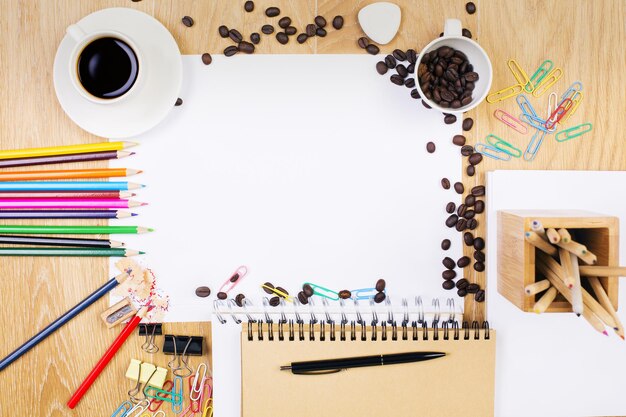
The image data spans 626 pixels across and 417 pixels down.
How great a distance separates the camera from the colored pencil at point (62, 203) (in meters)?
0.90

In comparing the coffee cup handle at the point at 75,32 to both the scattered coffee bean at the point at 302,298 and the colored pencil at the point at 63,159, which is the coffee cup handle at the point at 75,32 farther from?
the scattered coffee bean at the point at 302,298


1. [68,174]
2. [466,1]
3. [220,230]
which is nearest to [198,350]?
[220,230]

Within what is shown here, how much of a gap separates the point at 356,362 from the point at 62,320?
551mm

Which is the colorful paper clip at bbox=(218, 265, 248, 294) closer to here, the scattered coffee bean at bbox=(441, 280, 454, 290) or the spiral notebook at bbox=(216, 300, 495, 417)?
the spiral notebook at bbox=(216, 300, 495, 417)

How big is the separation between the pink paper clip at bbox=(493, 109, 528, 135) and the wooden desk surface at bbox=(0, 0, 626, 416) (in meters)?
0.01

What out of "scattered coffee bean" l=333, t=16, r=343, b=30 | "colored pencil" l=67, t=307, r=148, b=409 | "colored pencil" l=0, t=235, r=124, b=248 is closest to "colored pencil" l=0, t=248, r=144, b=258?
Result: "colored pencil" l=0, t=235, r=124, b=248

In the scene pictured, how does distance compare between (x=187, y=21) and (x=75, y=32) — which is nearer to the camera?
(x=75, y=32)

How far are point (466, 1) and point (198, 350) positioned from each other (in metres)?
0.82

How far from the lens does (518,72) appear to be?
910 millimetres

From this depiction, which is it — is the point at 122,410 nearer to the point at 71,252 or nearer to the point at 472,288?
the point at 71,252

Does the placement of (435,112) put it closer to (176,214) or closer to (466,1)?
(466,1)

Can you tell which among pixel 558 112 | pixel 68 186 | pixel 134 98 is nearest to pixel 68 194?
pixel 68 186

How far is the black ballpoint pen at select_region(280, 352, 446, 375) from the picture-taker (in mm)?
871

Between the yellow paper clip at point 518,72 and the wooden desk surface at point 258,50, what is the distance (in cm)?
1
